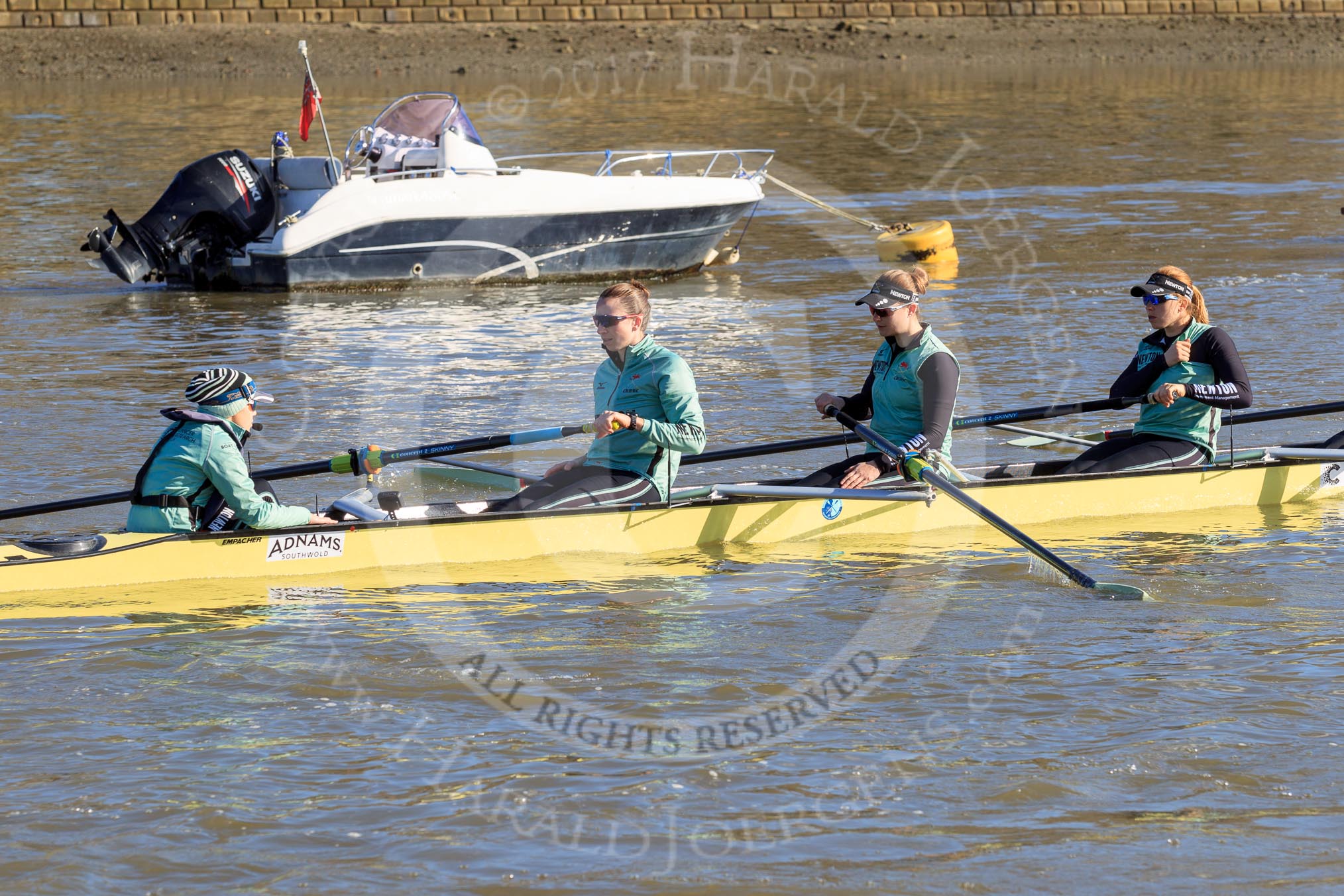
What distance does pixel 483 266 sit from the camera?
17953 millimetres

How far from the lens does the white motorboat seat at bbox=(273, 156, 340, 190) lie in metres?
17.3

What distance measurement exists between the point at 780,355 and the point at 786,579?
6260mm

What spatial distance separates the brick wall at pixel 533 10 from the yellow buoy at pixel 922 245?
29.9m

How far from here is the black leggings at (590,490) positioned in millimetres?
8648

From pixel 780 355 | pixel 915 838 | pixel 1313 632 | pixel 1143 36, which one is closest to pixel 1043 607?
pixel 1313 632

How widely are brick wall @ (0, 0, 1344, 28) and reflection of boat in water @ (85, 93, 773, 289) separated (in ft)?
100

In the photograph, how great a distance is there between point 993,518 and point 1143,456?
1582 mm

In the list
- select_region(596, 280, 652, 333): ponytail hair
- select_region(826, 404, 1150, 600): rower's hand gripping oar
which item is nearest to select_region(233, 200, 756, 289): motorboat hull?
select_region(826, 404, 1150, 600): rower's hand gripping oar

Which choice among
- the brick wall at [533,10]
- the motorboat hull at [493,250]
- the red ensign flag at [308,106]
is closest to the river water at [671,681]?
the motorboat hull at [493,250]

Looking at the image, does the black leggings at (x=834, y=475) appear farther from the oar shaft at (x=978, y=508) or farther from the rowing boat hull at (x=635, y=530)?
the oar shaft at (x=978, y=508)

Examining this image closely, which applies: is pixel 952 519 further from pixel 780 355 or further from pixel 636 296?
pixel 780 355

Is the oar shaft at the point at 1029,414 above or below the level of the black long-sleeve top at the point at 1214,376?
below

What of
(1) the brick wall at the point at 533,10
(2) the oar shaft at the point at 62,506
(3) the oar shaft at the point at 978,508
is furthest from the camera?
(1) the brick wall at the point at 533,10

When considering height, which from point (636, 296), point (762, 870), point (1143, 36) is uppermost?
point (1143, 36)
